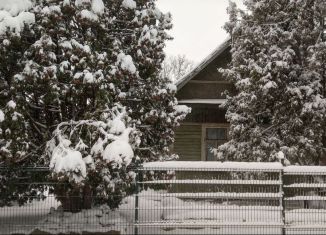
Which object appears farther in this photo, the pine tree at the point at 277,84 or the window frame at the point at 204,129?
the window frame at the point at 204,129

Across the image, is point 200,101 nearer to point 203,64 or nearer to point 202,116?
point 202,116

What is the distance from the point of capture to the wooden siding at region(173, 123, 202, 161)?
18875mm

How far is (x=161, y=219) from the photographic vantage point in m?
10.4

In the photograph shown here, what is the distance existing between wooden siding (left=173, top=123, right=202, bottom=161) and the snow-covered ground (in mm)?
8186

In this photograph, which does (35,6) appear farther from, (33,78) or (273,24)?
(273,24)

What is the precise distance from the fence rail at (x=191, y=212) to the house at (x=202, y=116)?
322 inches

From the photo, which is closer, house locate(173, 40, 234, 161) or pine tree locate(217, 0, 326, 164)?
pine tree locate(217, 0, 326, 164)

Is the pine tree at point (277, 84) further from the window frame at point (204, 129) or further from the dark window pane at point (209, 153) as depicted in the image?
the dark window pane at point (209, 153)

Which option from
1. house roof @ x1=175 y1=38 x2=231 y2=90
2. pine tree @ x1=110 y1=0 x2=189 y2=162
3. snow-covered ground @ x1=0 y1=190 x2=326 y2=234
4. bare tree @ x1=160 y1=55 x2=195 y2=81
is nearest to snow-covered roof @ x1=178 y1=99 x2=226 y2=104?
house roof @ x1=175 y1=38 x2=231 y2=90

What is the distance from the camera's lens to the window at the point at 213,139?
1911cm

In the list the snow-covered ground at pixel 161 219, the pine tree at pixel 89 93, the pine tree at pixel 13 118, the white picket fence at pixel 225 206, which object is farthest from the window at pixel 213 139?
the pine tree at pixel 13 118

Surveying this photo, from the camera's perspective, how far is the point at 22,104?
10.4m

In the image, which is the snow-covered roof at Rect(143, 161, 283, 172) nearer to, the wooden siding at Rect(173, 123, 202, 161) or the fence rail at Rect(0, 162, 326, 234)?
the fence rail at Rect(0, 162, 326, 234)

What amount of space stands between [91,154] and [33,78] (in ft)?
6.82
